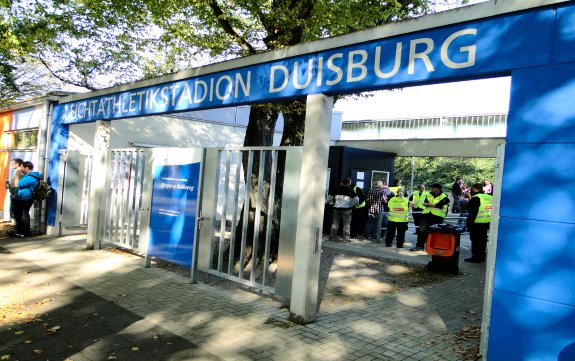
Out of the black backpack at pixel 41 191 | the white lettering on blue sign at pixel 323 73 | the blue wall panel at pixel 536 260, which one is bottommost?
the black backpack at pixel 41 191

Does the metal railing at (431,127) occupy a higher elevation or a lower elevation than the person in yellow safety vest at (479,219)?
higher

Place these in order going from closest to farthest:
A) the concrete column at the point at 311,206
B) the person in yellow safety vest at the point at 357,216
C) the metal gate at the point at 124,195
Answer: the concrete column at the point at 311,206 → the metal gate at the point at 124,195 → the person in yellow safety vest at the point at 357,216

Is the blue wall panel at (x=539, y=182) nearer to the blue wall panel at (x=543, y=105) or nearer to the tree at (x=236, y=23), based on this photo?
the blue wall panel at (x=543, y=105)

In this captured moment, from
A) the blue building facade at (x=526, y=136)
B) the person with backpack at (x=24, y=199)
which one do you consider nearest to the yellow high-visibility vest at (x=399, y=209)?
the blue building facade at (x=526, y=136)

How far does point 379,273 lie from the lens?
8.51 m

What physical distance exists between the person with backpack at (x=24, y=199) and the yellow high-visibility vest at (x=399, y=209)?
902 cm

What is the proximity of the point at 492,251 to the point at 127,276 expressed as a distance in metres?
5.69

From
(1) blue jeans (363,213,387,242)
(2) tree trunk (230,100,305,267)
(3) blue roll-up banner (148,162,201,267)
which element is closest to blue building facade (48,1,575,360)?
(3) blue roll-up banner (148,162,201,267)

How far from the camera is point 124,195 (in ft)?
29.6

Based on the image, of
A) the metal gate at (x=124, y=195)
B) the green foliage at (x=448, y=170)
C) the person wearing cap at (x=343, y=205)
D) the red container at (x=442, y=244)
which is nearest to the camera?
the red container at (x=442, y=244)

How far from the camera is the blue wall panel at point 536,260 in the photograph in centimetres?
347

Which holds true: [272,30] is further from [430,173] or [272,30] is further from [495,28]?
[430,173]

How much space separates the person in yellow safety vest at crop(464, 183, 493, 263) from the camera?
9.97 meters

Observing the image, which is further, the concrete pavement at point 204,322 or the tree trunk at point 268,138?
the tree trunk at point 268,138
